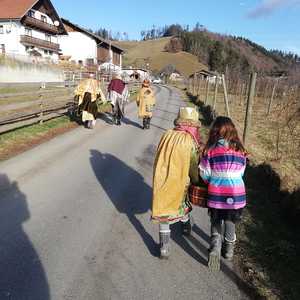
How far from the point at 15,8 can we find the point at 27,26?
2.83m

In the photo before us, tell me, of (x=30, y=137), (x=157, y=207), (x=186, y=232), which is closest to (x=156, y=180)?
(x=157, y=207)

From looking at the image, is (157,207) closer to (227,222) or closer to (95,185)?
(227,222)

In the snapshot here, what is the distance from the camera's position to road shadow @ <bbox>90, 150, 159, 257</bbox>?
5488 millimetres

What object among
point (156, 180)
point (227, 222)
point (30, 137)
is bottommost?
point (30, 137)

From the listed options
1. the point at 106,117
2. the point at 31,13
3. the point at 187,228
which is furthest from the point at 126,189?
the point at 31,13

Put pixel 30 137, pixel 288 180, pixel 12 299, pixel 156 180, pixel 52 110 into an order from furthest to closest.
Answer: pixel 52 110
pixel 30 137
pixel 288 180
pixel 156 180
pixel 12 299

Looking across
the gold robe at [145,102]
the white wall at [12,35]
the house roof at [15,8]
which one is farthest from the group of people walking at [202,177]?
the white wall at [12,35]

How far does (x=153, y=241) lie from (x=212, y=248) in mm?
906

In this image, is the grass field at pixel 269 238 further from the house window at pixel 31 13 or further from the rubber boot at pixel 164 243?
the house window at pixel 31 13

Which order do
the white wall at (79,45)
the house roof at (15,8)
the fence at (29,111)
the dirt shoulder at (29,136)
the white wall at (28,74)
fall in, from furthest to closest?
the white wall at (79,45) < the house roof at (15,8) < the white wall at (28,74) < the fence at (29,111) < the dirt shoulder at (29,136)

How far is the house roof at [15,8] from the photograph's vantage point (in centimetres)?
5297

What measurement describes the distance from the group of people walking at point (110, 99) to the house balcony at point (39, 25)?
44.7 m

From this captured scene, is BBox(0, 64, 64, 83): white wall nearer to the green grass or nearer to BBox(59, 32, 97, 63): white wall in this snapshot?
the green grass

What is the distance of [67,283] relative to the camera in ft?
Answer: 12.8
